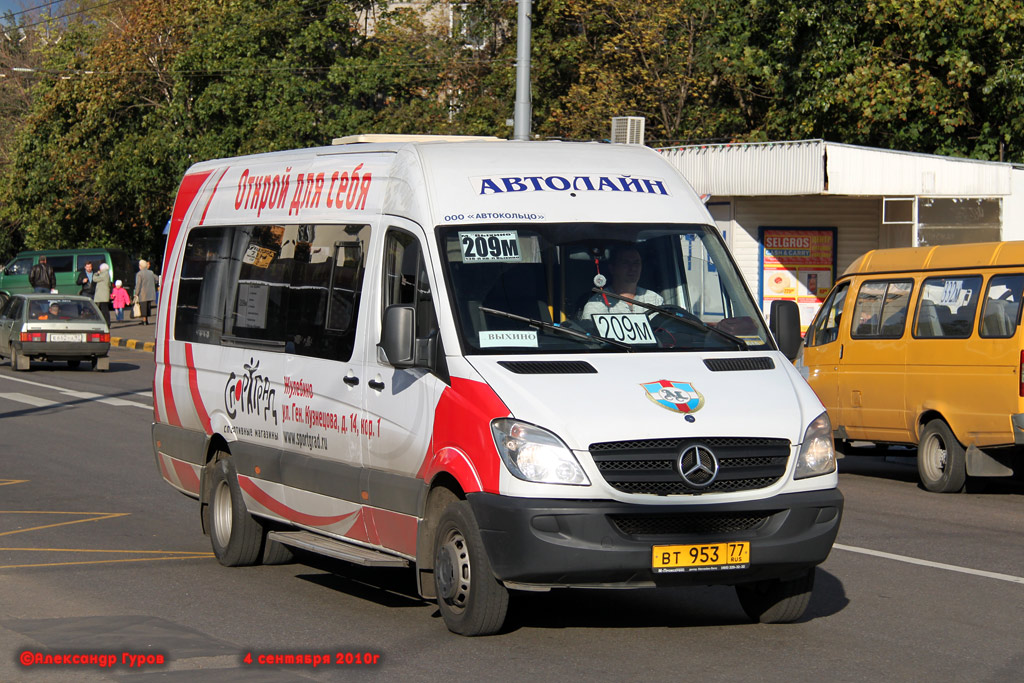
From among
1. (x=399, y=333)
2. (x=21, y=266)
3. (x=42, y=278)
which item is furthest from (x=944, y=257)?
(x=21, y=266)

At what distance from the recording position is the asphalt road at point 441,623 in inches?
246

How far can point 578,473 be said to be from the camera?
20.5 ft

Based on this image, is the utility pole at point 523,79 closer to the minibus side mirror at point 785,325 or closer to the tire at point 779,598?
the minibus side mirror at point 785,325

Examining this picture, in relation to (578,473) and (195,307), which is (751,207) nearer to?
(195,307)

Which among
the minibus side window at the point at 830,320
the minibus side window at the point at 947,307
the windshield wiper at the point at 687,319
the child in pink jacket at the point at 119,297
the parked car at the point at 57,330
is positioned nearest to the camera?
the windshield wiper at the point at 687,319

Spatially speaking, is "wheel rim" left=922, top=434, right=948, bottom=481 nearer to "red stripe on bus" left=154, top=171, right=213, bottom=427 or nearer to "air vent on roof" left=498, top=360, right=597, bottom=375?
"red stripe on bus" left=154, top=171, right=213, bottom=427

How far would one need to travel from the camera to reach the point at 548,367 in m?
6.59

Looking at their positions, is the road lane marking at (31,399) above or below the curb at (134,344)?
below

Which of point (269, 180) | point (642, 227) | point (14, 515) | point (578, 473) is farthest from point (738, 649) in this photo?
point (14, 515)

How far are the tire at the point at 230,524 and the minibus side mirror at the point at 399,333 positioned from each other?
7.87ft

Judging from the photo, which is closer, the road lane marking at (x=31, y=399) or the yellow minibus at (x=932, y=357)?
the yellow minibus at (x=932, y=357)

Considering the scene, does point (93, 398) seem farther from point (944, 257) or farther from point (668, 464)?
point (668, 464)

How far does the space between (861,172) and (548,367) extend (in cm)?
1622

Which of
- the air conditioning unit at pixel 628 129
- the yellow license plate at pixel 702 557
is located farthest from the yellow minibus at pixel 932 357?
the air conditioning unit at pixel 628 129
